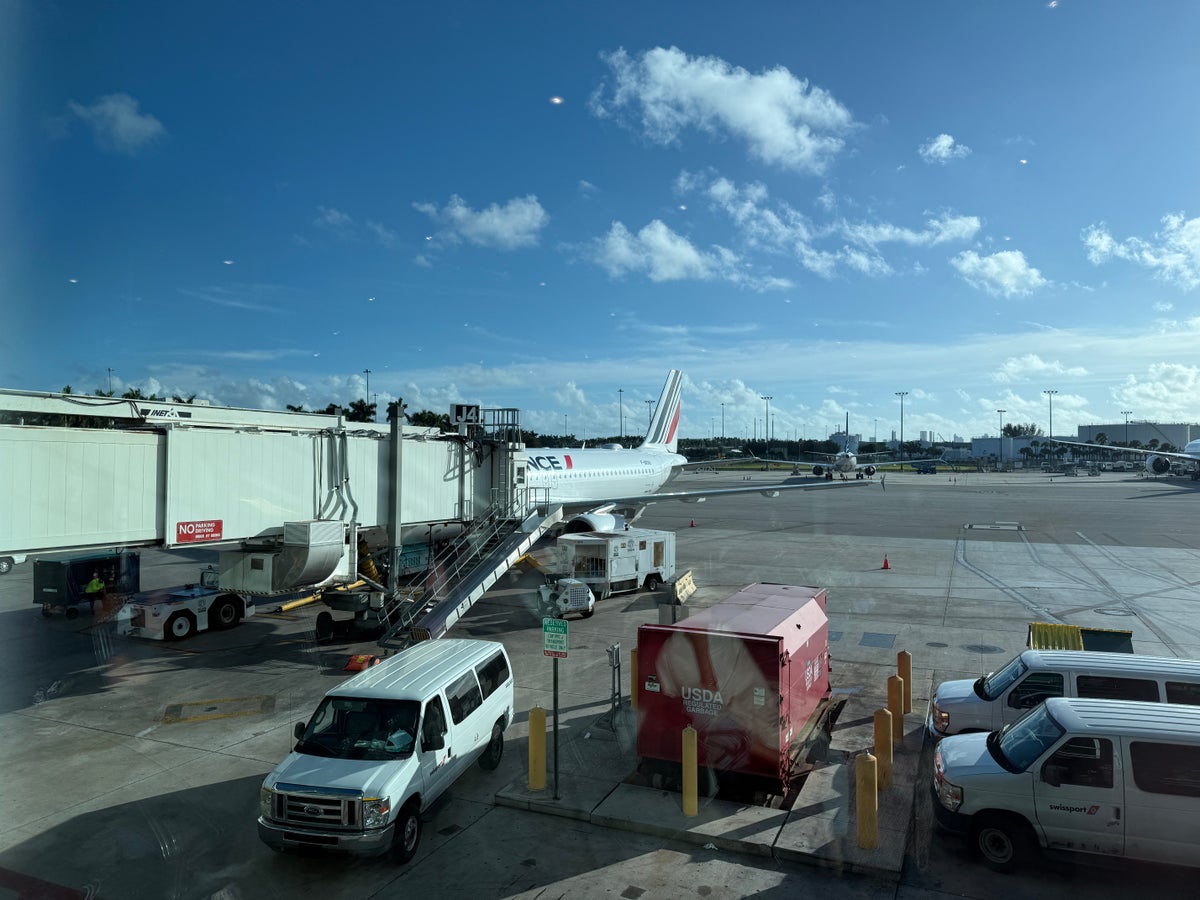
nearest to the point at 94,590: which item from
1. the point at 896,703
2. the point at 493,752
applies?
the point at 493,752

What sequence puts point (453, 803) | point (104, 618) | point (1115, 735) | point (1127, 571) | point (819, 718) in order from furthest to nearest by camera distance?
1. point (1127, 571)
2. point (104, 618)
3. point (819, 718)
4. point (453, 803)
5. point (1115, 735)

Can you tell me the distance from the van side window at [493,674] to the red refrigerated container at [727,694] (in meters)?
2.27

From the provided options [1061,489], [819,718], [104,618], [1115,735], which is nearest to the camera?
[1115,735]

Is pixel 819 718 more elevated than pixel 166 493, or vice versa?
pixel 166 493

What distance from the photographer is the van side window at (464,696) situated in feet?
32.7

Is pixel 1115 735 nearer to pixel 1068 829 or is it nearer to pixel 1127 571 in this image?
pixel 1068 829

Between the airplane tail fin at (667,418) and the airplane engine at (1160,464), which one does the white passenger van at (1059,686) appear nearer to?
the airplane tail fin at (667,418)

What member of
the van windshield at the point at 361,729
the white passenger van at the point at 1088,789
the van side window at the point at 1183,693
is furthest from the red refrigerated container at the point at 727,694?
the van side window at the point at 1183,693

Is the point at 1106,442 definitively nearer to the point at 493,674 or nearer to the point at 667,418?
the point at 667,418

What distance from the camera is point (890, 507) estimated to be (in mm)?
55406

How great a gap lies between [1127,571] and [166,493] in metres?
31.0

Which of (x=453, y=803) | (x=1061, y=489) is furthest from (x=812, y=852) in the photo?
(x=1061, y=489)

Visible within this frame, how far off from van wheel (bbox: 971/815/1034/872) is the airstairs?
1084cm

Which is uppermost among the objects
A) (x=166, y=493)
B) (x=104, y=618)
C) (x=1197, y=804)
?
(x=166, y=493)
